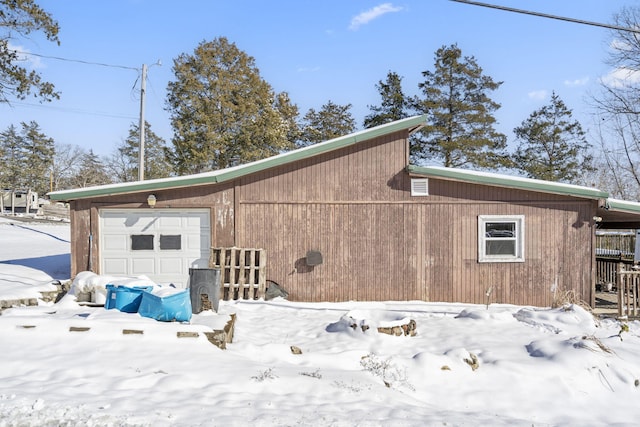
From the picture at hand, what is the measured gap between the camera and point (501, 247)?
10578 millimetres

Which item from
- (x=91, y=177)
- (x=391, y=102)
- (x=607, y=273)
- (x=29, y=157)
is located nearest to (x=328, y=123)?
(x=391, y=102)

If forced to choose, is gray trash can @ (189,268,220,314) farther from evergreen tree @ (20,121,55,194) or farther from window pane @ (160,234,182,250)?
evergreen tree @ (20,121,55,194)

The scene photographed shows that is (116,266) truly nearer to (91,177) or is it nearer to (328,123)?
(328,123)

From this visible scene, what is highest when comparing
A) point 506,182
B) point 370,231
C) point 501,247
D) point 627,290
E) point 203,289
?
point 506,182

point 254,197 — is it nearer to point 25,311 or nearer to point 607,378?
point 25,311

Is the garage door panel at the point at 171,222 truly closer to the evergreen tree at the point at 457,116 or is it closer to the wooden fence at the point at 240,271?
the wooden fence at the point at 240,271

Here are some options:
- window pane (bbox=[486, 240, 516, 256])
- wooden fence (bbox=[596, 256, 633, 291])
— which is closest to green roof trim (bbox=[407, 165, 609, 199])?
window pane (bbox=[486, 240, 516, 256])

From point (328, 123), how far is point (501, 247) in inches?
1109

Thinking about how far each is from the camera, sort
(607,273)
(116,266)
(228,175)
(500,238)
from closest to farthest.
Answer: (228,175) → (116,266) → (500,238) → (607,273)

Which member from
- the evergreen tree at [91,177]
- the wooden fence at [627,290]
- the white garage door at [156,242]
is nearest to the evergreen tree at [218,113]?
the white garage door at [156,242]

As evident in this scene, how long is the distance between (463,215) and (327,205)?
10.8 ft

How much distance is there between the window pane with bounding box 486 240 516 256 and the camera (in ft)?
34.6

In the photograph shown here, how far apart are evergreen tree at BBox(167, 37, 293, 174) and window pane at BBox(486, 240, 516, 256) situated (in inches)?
811

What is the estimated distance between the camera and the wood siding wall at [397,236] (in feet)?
34.2
